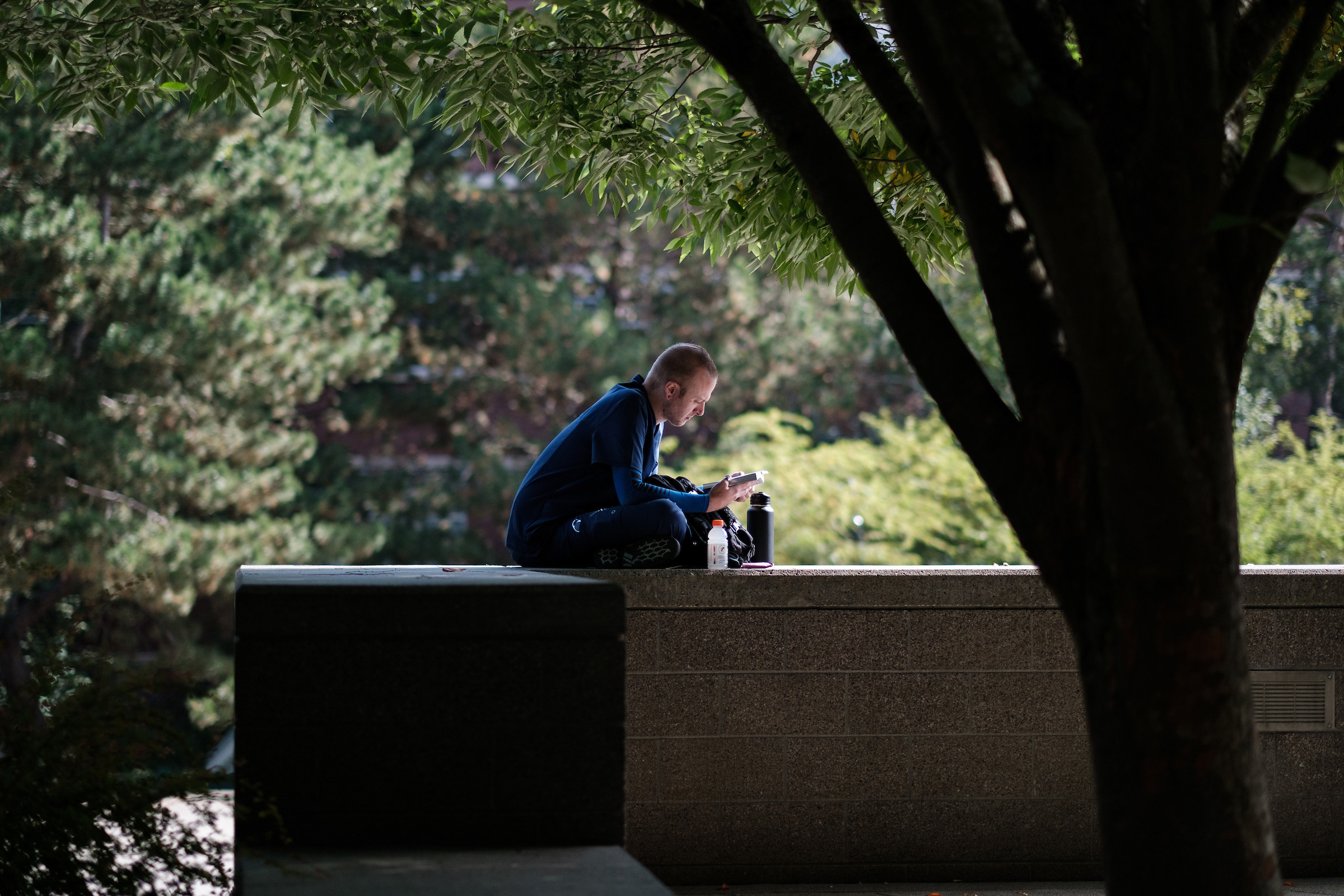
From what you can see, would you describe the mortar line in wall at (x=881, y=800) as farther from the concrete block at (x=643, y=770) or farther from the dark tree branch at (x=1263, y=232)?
the dark tree branch at (x=1263, y=232)

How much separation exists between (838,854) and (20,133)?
18.7 m

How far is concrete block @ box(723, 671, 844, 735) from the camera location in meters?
5.60

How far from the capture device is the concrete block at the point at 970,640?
5.67 meters

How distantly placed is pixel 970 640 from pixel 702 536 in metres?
1.18

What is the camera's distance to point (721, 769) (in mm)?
5605

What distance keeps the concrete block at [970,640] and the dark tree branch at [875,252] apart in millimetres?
2639

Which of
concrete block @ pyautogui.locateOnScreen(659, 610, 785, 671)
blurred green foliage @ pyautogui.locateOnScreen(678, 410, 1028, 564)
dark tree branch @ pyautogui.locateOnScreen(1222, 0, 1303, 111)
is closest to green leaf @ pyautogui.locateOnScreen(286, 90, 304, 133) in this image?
concrete block @ pyautogui.locateOnScreen(659, 610, 785, 671)

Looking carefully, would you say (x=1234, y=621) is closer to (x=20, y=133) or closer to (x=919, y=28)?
(x=919, y=28)

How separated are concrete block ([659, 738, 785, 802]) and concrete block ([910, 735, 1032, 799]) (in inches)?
23.0

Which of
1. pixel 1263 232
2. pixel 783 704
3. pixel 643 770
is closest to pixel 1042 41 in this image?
pixel 1263 232

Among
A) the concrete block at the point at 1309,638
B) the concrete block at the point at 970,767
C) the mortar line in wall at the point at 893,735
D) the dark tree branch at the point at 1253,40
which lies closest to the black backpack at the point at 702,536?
the mortar line in wall at the point at 893,735

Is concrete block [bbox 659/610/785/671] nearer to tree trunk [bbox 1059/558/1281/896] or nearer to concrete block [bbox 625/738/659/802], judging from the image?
concrete block [bbox 625/738/659/802]

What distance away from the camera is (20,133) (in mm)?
20078

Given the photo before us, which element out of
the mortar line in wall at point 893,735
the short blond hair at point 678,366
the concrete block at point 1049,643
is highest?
the short blond hair at point 678,366
